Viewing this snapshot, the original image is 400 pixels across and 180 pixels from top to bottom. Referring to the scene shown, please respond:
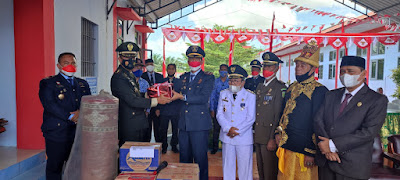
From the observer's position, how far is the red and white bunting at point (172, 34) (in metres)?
7.07

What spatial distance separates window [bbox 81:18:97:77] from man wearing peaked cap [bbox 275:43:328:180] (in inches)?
198

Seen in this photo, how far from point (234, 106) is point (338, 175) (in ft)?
4.26

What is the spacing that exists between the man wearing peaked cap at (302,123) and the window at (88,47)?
5022 mm

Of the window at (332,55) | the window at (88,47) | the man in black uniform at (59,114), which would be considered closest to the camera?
the man in black uniform at (59,114)

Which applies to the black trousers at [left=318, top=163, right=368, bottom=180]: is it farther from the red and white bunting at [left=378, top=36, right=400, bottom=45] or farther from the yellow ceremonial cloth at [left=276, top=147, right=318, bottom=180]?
the red and white bunting at [left=378, top=36, right=400, bottom=45]

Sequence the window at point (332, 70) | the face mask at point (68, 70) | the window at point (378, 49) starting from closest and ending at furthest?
1. the face mask at point (68, 70)
2. the window at point (378, 49)
3. the window at point (332, 70)

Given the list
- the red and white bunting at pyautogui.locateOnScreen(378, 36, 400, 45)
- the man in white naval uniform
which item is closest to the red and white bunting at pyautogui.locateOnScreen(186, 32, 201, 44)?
the man in white naval uniform

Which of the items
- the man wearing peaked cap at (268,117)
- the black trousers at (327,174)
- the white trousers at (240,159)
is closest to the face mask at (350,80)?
the black trousers at (327,174)

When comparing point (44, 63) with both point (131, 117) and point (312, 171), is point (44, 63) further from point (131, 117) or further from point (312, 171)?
point (312, 171)

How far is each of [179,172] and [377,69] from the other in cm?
1151

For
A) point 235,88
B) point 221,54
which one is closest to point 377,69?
point 235,88

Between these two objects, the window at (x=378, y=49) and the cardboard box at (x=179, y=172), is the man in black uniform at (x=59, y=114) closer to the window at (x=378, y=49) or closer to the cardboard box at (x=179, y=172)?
the cardboard box at (x=179, y=172)

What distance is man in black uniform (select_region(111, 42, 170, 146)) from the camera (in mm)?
2830

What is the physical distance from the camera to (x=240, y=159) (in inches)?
123
